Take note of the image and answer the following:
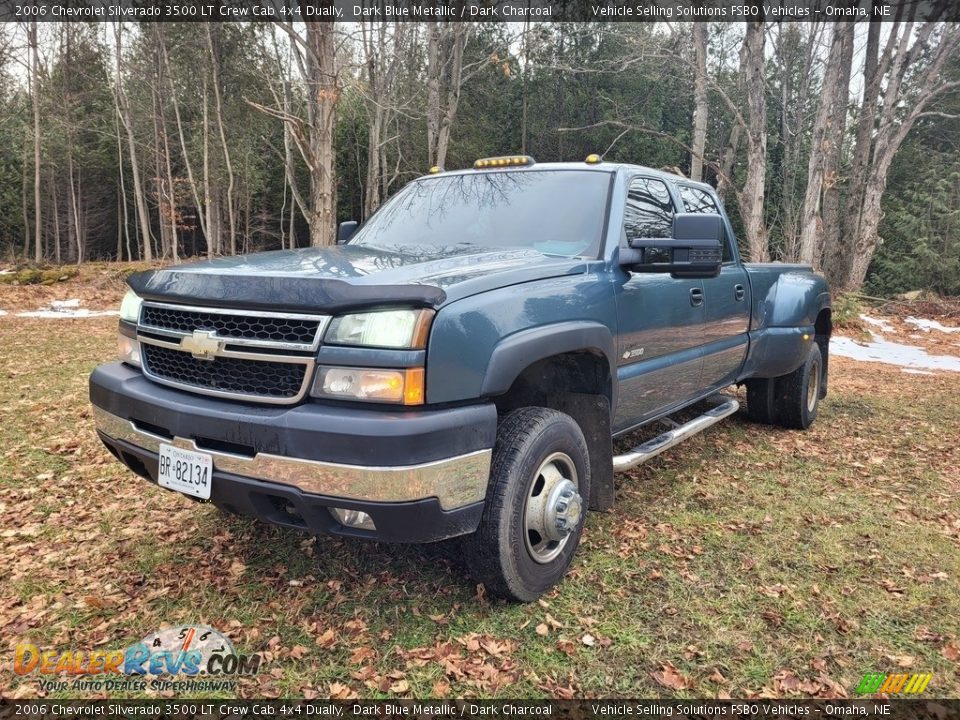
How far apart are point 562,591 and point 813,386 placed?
161 inches

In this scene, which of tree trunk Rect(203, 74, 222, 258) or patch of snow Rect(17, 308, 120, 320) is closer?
patch of snow Rect(17, 308, 120, 320)

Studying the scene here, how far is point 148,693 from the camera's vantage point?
87.2 inches

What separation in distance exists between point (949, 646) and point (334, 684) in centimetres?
240

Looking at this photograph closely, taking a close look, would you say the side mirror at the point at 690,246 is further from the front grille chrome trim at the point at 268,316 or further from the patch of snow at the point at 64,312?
the patch of snow at the point at 64,312

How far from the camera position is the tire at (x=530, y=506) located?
8.18ft

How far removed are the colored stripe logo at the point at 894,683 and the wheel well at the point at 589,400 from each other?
1.22 m

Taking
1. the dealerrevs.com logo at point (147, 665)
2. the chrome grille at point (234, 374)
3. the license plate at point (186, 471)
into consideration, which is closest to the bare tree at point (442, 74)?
the chrome grille at point (234, 374)

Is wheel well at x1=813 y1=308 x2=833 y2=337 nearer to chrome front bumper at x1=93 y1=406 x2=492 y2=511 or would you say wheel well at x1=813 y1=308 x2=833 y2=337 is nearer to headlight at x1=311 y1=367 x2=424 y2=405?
chrome front bumper at x1=93 y1=406 x2=492 y2=511

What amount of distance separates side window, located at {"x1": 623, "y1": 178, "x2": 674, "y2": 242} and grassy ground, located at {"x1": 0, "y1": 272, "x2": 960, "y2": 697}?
1.63 metres

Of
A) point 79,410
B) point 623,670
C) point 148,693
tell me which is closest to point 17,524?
point 148,693

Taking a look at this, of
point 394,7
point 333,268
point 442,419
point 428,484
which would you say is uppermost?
point 394,7

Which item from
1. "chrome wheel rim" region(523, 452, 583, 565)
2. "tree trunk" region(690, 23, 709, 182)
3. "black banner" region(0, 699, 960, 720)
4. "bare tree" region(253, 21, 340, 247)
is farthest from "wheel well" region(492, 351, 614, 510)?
"tree trunk" region(690, 23, 709, 182)

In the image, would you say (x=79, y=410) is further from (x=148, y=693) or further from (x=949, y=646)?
(x=949, y=646)

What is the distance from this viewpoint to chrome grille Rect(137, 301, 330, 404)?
7.38 ft
